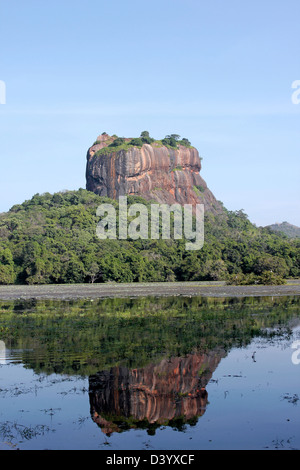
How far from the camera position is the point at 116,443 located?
1174cm

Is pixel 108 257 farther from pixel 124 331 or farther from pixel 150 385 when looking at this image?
pixel 150 385

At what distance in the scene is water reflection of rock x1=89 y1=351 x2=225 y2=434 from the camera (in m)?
13.3

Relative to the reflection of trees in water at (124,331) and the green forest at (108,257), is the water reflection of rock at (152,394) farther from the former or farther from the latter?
the green forest at (108,257)

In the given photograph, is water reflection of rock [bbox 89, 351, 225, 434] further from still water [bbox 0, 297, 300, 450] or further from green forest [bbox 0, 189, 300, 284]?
green forest [bbox 0, 189, 300, 284]

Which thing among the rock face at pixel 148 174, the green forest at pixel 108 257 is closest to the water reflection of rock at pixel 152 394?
the green forest at pixel 108 257

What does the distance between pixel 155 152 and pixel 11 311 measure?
437ft

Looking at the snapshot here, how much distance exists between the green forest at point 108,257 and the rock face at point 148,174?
153 ft

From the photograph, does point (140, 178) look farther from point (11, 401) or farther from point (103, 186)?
point (11, 401)

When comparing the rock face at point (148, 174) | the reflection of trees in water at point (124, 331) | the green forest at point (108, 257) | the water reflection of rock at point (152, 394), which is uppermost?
the rock face at point (148, 174)

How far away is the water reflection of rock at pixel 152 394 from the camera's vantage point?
13.3m

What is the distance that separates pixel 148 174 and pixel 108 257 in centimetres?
8104

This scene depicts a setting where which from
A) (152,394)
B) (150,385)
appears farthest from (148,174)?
(152,394)

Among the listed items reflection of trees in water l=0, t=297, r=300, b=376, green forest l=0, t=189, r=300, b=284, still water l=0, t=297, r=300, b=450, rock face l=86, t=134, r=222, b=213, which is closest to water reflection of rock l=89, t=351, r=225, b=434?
still water l=0, t=297, r=300, b=450

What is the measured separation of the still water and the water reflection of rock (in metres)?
0.03
